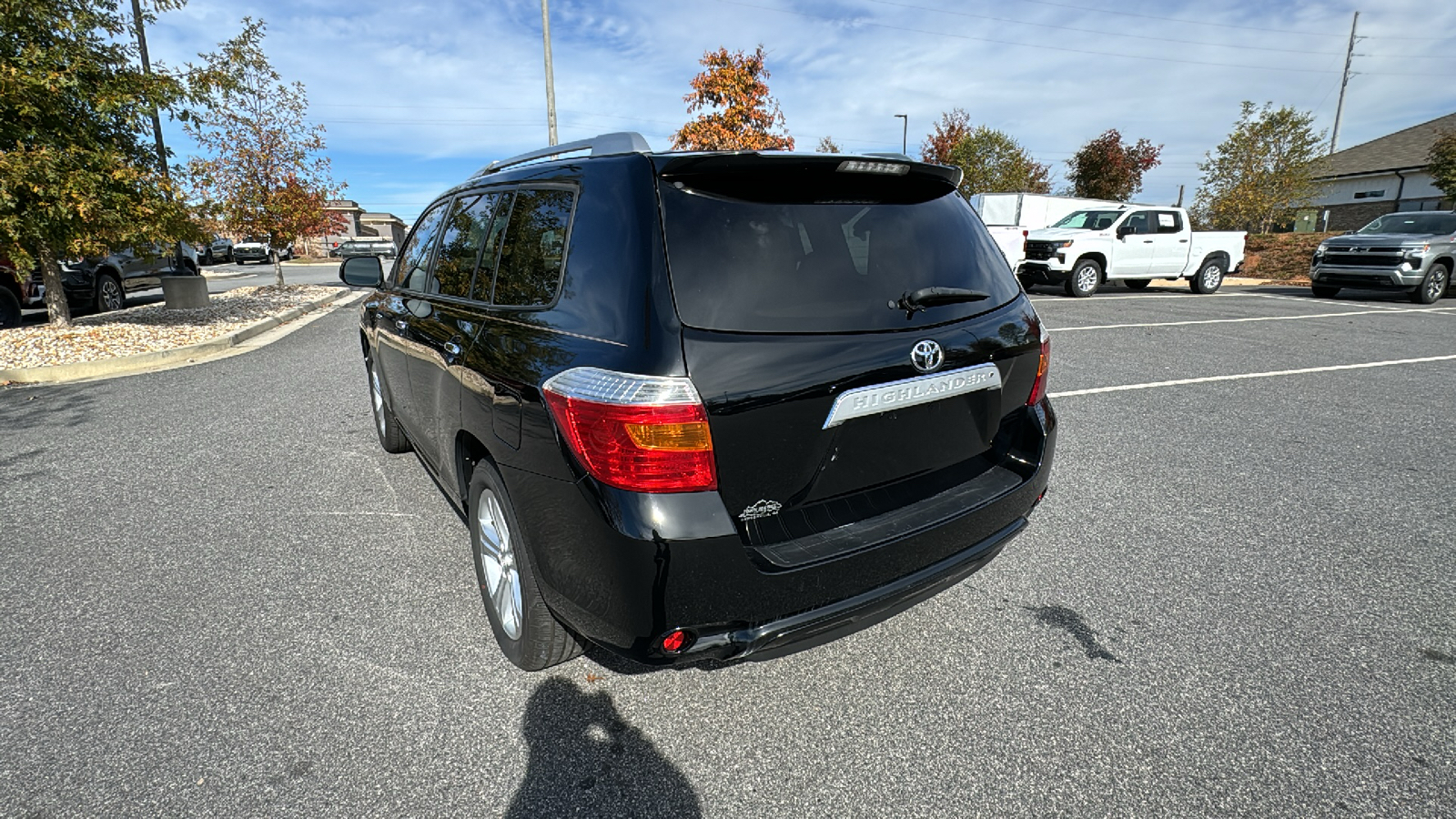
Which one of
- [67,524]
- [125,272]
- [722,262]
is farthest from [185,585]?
[125,272]

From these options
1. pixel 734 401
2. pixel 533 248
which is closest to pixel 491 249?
pixel 533 248

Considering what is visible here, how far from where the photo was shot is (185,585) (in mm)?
3154

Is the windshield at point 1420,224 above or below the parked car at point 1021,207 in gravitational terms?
below

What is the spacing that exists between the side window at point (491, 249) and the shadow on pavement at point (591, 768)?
1.46m

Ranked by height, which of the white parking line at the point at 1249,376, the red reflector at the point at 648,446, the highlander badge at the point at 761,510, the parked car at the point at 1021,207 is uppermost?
the parked car at the point at 1021,207

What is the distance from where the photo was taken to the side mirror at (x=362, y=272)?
174 inches

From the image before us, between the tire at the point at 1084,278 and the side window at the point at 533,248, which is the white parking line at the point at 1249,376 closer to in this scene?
the side window at the point at 533,248

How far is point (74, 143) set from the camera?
28.3 feet

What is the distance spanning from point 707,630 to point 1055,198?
2651 cm

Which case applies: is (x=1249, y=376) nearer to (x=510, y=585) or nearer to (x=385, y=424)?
(x=510, y=585)

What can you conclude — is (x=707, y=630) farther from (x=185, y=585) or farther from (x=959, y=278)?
(x=185, y=585)

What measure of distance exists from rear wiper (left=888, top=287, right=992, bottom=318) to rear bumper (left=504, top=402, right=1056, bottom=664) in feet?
2.15

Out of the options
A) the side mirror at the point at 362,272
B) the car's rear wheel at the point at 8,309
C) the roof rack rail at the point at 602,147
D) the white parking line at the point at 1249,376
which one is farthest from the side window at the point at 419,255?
the car's rear wheel at the point at 8,309

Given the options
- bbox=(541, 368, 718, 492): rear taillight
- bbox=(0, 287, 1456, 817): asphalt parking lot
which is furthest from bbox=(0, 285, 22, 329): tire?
bbox=(541, 368, 718, 492): rear taillight
